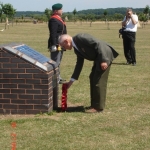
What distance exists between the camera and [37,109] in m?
6.34

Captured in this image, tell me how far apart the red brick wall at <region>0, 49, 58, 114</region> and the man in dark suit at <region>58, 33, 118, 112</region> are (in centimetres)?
60

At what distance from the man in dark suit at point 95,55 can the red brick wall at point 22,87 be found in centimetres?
60

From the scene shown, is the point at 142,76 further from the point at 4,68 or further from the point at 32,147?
the point at 32,147

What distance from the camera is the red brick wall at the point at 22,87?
616 centimetres

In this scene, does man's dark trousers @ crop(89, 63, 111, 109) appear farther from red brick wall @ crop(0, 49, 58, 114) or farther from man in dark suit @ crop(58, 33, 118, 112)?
red brick wall @ crop(0, 49, 58, 114)

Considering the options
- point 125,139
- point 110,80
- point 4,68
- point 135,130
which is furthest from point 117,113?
point 110,80

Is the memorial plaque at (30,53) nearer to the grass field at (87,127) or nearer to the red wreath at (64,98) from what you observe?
the red wreath at (64,98)

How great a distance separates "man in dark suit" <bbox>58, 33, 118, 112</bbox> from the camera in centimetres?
615

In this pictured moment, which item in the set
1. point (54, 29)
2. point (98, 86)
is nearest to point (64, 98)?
point (98, 86)

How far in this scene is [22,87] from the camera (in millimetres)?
6242

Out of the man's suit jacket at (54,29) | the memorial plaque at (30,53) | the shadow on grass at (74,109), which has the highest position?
the man's suit jacket at (54,29)

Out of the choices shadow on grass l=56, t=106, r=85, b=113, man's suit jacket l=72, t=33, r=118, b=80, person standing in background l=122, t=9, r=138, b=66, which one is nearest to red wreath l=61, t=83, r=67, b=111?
shadow on grass l=56, t=106, r=85, b=113

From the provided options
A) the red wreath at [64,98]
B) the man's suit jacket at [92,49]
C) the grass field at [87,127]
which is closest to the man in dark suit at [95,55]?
the man's suit jacket at [92,49]

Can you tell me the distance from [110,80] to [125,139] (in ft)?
15.5
